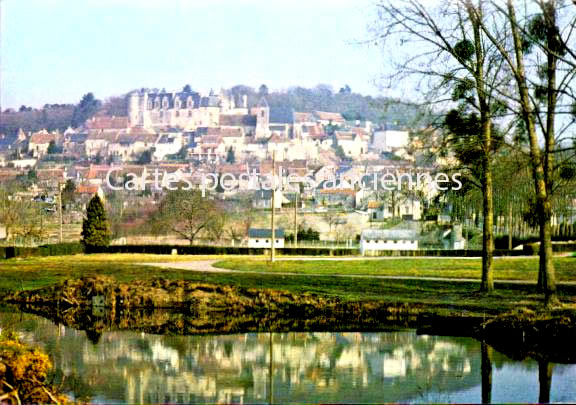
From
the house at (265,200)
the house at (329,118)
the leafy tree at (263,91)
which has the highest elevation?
the leafy tree at (263,91)

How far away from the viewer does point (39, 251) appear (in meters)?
49.2

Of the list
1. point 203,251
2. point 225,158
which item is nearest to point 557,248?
point 203,251

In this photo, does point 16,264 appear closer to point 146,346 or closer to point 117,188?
point 146,346

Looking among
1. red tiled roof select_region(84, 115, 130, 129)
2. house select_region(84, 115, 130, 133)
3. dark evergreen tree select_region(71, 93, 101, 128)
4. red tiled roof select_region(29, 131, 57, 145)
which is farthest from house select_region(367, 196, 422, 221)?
dark evergreen tree select_region(71, 93, 101, 128)

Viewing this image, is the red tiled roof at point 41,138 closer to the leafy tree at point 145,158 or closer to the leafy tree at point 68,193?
the leafy tree at point 145,158

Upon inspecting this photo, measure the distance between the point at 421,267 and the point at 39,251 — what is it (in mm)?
19500

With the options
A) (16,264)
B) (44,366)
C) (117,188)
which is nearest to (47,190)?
(117,188)

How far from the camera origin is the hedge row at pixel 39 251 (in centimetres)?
4803

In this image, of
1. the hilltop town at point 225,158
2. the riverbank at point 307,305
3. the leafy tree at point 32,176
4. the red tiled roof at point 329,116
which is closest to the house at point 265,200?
the hilltop town at point 225,158

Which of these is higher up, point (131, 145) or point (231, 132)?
point (231, 132)

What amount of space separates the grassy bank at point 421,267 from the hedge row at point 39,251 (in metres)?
10.2

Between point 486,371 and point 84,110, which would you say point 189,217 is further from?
point 84,110

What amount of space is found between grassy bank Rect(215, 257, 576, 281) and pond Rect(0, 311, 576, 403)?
541 inches

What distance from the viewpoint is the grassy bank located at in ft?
110
